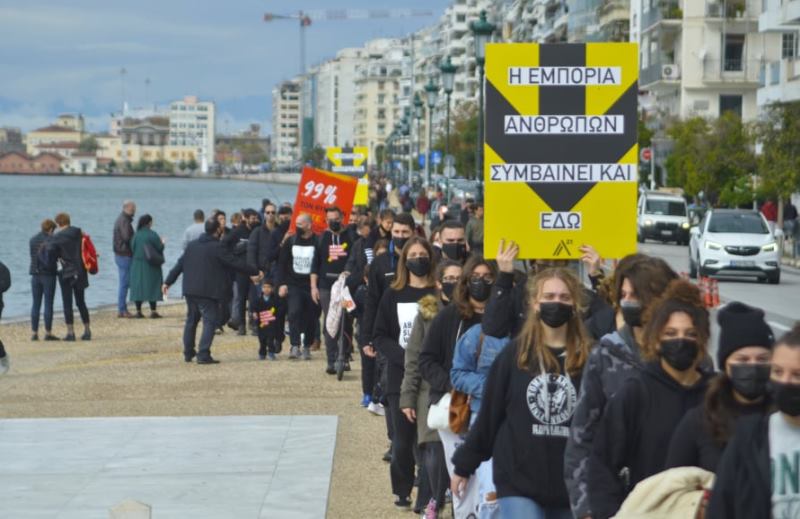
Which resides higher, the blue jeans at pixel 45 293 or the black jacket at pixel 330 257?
the black jacket at pixel 330 257

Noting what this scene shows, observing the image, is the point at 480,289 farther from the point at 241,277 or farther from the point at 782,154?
the point at 782,154

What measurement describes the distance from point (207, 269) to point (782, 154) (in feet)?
107

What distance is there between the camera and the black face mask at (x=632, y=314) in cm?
672

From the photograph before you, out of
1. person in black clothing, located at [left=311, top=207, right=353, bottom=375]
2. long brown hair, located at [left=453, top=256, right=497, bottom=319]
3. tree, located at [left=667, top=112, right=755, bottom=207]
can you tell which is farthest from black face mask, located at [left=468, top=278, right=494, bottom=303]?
tree, located at [left=667, top=112, right=755, bottom=207]

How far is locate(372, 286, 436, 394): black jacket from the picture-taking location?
10.7 m

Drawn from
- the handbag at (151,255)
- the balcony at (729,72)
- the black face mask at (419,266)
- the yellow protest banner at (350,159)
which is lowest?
the handbag at (151,255)

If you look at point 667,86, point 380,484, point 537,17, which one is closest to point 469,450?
point 380,484

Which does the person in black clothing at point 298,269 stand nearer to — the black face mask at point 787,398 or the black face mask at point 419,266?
the black face mask at point 419,266

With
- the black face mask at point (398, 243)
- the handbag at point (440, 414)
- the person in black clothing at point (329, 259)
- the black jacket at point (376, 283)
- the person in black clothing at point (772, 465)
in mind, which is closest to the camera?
the person in black clothing at point (772, 465)

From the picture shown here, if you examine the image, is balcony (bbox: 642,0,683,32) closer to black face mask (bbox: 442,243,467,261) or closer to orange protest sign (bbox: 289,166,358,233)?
orange protest sign (bbox: 289,166,358,233)

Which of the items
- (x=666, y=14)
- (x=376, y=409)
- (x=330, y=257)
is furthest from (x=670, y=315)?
(x=666, y=14)

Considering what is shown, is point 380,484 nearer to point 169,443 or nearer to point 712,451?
point 169,443

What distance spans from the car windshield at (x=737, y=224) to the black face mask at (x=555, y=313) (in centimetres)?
3177

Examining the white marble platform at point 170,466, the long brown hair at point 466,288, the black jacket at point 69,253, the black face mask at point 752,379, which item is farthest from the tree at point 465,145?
the black face mask at point 752,379
